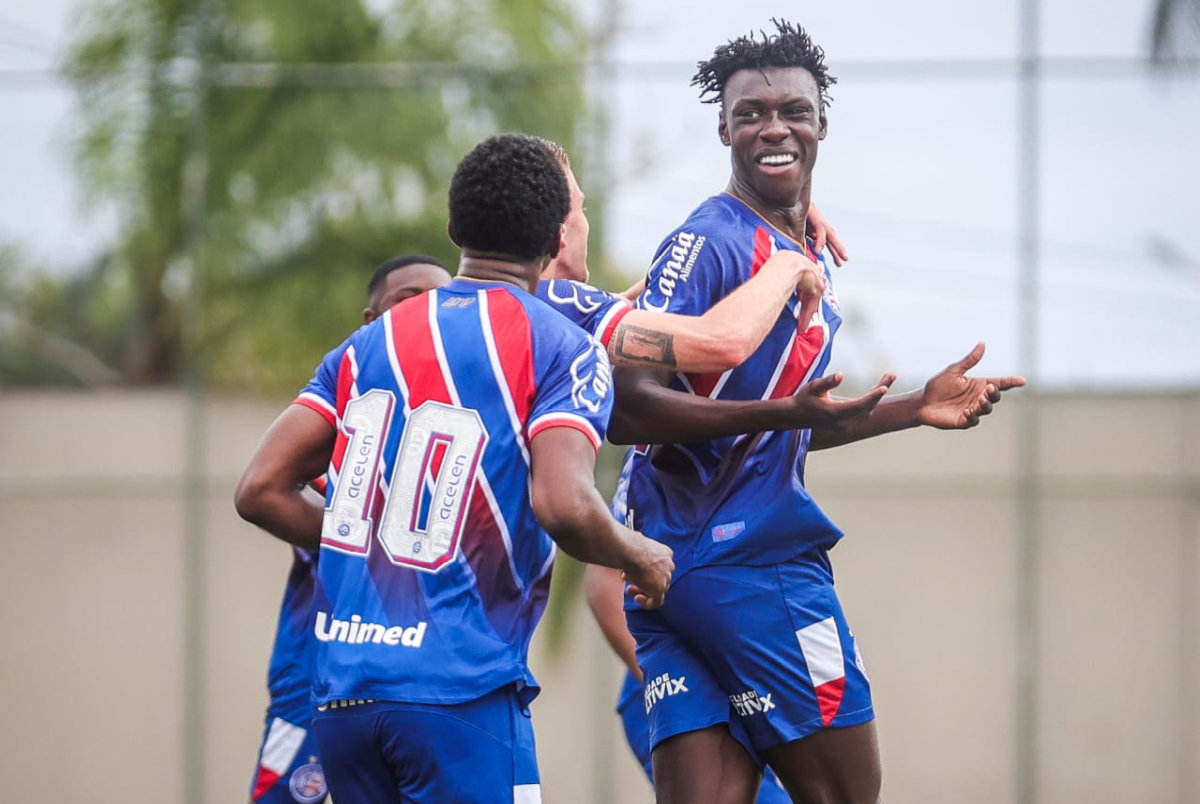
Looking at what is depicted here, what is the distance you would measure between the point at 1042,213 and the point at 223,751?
6085 millimetres

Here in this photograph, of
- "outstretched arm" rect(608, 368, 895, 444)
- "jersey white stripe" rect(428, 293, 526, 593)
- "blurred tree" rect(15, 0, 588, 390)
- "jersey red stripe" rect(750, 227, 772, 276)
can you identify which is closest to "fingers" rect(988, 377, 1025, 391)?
"outstretched arm" rect(608, 368, 895, 444)

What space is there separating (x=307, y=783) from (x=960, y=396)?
258 centimetres

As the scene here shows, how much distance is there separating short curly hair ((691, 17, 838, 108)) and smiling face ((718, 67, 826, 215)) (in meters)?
0.02

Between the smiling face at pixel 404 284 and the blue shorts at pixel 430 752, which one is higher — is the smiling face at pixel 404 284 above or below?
above

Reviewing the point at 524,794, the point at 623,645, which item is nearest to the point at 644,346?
the point at 524,794

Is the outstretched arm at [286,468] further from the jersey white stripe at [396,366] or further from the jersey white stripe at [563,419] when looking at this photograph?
the jersey white stripe at [563,419]

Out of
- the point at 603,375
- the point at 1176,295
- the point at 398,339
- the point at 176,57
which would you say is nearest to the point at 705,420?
the point at 603,375

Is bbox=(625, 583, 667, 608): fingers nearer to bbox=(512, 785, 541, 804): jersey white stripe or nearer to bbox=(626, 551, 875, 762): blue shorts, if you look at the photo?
bbox=(626, 551, 875, 762): blue shorts

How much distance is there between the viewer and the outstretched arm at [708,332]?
3502 mm

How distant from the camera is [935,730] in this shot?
9.20 m

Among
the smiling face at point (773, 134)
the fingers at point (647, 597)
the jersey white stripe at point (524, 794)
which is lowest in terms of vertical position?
the jersey white stripe at point (524, 794)

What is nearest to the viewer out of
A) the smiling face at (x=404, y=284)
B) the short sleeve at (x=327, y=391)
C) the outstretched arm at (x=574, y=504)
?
the outstretched arm at (x=574, y=504)

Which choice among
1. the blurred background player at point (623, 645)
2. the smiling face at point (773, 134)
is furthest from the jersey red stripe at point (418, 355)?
the blurred background player at point (623, 645)

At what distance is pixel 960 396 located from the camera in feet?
12.6
